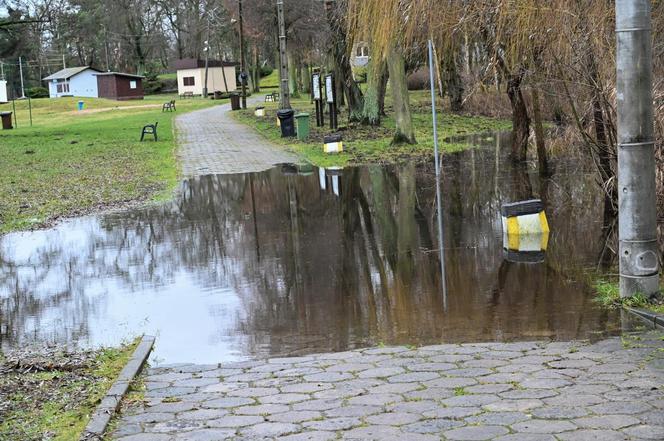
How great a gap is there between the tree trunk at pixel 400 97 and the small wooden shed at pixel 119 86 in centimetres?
6091

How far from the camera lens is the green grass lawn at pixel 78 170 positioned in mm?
17781

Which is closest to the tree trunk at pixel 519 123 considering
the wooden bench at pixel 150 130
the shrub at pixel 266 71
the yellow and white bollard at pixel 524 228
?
the yellow and white bollard at pixel 524 228

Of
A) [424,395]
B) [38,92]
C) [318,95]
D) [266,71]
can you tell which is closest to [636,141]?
[424,395]

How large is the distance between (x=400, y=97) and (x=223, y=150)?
655cm

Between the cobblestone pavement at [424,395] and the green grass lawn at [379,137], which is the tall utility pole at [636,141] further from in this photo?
the green grass lawn at [379,137]

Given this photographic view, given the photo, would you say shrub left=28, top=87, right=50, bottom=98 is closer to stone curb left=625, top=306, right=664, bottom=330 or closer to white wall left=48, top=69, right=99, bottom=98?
white wall left=48, top=69, right=99, bottom=98

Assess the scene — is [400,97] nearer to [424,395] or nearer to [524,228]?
[524,228]

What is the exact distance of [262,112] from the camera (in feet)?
151

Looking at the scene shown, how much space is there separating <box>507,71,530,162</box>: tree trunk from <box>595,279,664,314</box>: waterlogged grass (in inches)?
467

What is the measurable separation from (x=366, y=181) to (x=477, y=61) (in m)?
3.68

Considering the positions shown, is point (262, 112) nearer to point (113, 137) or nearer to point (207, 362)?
point (113, 137)

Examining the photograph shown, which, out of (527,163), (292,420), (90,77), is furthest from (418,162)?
(90,77)

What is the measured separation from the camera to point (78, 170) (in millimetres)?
25109

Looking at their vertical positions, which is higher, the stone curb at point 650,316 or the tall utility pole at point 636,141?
the tall utility pole at point 636,141
